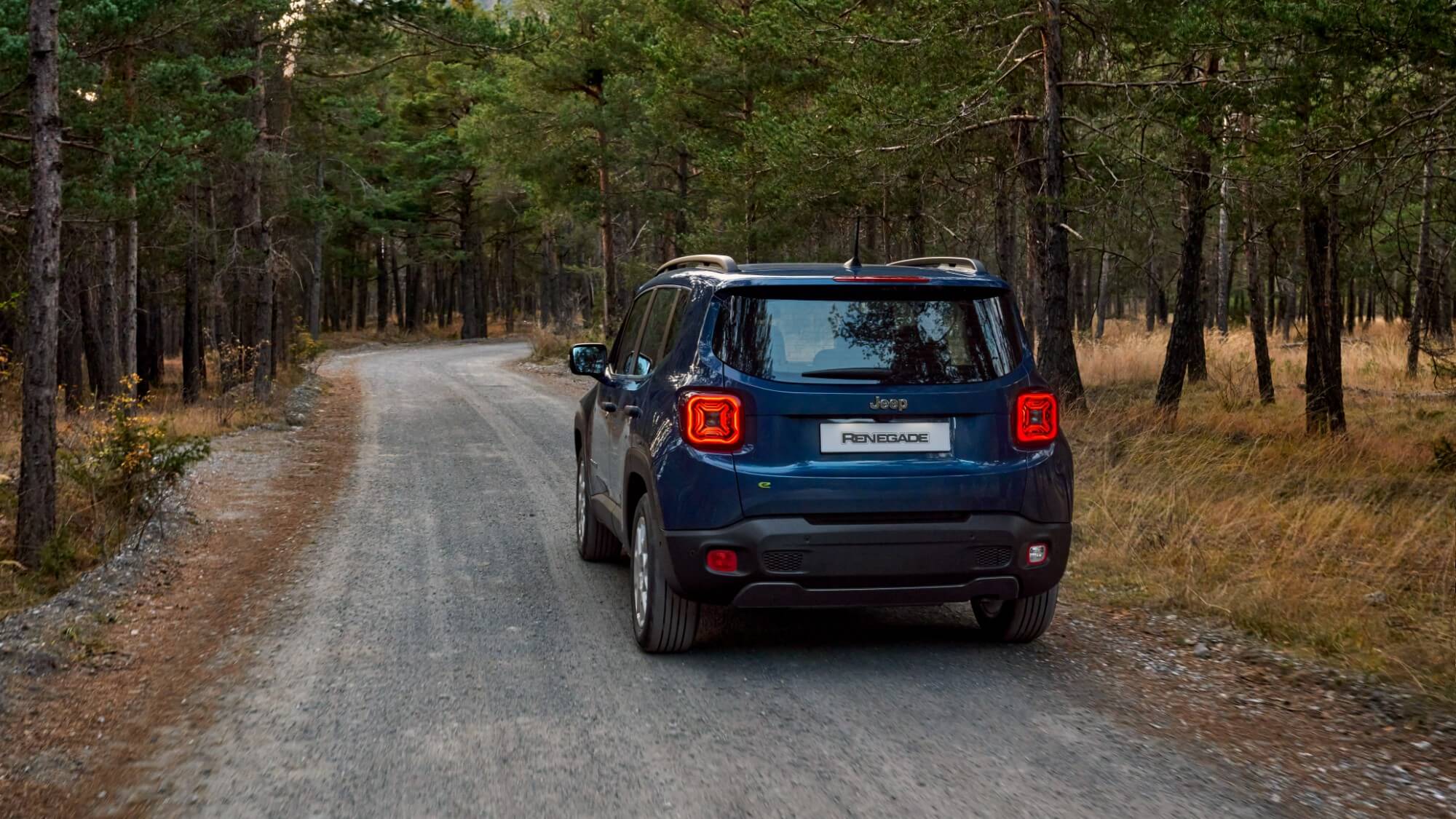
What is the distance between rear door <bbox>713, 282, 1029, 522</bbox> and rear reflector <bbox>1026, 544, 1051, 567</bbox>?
25cm

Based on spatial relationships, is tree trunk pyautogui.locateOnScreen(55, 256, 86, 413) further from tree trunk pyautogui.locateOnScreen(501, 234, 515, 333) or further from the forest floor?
tree trunk pyautogui.locateOnScreen(501, 234, 515, 333)

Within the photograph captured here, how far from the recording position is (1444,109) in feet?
28.4

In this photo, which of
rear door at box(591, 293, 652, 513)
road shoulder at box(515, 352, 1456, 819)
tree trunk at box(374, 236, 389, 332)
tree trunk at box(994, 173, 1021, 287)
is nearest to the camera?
road shoulder at box(515, 352, 1456, 819)

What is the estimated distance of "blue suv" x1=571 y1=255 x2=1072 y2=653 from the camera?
499 centimetres

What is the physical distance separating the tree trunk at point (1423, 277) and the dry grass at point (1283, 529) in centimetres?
140

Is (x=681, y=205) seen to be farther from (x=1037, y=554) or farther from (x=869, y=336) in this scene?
(x=1037, y=554)

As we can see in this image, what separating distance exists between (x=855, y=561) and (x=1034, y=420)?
42.3 inches

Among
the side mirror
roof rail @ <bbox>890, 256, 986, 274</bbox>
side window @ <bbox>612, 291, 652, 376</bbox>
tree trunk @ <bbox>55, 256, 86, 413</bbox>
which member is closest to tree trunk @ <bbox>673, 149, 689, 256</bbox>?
tree trunk @ <bbox>55, 256, 86, 413</bbox>

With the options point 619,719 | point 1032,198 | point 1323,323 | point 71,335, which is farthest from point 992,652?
point 71,335

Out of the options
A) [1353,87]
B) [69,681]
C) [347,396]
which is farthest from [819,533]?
[347,396]

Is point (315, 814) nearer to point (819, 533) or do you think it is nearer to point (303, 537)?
point (819, 533)

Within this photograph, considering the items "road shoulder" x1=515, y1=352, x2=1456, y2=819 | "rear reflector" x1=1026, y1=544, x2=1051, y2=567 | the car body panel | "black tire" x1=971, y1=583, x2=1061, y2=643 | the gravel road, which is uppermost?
the car body panel

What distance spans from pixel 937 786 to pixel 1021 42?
14.4 m

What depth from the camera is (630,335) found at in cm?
711
